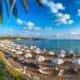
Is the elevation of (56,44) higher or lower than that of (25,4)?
lower

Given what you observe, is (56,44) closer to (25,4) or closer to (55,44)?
(55,44)

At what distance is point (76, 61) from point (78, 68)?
131 millimetres

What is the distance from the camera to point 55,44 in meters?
6.86

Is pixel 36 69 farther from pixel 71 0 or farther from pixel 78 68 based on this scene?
pixel 71 0

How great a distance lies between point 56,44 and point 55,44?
19mm

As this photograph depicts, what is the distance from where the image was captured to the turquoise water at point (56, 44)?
6763mm

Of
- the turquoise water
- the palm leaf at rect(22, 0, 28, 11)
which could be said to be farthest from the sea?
the palm leaf at rect(22, 0, 28, 11)

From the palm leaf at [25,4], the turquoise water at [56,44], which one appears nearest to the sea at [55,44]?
the turquoise water at [56,44]

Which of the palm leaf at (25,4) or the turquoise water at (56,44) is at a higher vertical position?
the palm leaf at (25,4)

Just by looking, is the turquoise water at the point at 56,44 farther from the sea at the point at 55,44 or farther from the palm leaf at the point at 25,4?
the palm leaf at the point at 25,4

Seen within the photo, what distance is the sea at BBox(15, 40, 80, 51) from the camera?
676 centimetres

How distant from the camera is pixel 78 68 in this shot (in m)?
6.76

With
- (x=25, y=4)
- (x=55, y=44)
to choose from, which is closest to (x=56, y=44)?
(x=55, y=44)

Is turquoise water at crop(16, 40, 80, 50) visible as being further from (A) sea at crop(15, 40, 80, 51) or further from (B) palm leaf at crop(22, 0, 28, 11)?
(B) palm leaf at crop(22, 0, 28, 11)
